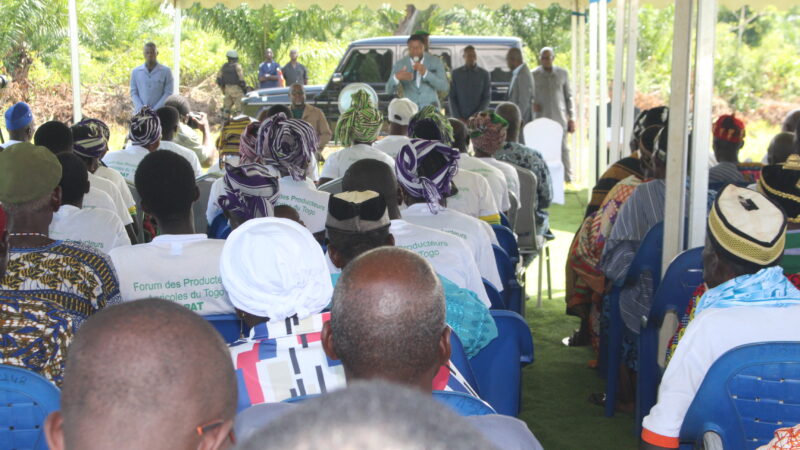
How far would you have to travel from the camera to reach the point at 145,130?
6664 millimetres

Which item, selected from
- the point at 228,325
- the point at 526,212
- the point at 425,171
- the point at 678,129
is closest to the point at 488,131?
the point at 526,212

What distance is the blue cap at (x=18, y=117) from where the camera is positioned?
21.4 ft

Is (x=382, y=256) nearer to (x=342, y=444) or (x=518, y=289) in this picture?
(x=342, y=444)

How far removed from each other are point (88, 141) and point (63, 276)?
3.15 meters

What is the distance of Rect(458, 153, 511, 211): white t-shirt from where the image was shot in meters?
5.87

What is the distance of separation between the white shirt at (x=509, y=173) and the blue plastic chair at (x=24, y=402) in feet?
14.9

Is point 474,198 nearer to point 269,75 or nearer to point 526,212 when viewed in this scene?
point 526,212

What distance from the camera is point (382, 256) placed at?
79.0 inches

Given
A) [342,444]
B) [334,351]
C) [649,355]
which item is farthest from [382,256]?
[649,355]

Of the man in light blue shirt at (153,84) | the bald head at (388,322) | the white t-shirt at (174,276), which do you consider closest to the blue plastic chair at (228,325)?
the white t-shirt at (174,276)

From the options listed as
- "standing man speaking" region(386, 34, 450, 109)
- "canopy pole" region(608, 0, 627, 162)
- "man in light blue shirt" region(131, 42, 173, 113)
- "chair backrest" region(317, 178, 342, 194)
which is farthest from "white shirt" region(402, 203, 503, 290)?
"man in light blue shirt" region(131, 42, 173, 113)

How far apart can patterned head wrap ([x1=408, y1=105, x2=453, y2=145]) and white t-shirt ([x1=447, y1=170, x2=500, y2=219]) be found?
3.62 feet

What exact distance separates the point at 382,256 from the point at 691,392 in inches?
39.3

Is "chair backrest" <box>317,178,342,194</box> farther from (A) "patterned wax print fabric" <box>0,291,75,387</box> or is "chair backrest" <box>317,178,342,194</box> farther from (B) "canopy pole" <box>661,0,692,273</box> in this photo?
(A) "patterned wax print fabric" <box>0,291,75,387</box>
